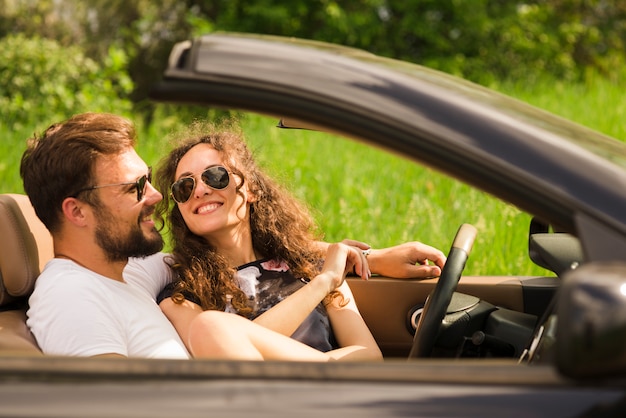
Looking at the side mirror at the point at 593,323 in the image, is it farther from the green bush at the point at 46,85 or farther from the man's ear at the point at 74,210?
the green bush at the point at 46,85

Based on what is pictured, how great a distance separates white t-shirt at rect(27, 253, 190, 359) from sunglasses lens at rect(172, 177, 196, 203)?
34 cm

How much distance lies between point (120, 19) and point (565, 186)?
13746 mm

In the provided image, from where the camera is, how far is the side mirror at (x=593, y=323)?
50.3 inches

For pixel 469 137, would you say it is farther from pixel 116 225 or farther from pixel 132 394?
pixel 116 225

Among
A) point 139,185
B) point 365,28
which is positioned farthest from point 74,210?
point 365,28

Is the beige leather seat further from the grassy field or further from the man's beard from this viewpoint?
the grassy field

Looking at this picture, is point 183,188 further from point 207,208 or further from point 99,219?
point 99,219

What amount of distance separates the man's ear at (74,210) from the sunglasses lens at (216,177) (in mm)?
478

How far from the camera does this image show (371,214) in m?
5.66

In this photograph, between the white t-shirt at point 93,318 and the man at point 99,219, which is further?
the man at point 99,219

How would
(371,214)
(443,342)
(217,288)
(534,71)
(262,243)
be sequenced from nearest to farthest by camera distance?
(443,342)
(217,288)
(262,243)
(371,214)
(534,71)

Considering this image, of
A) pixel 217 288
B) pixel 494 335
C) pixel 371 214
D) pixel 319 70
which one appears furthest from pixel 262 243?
pixel 371 214

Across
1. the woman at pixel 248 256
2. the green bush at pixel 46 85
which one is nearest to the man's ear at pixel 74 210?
the woman at pixel 248 256

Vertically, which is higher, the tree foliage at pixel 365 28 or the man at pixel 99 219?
the man at pixel 99 219
